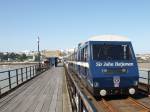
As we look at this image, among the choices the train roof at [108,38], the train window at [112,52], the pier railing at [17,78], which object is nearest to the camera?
the train window at [112,52]

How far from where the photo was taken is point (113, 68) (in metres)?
14.0

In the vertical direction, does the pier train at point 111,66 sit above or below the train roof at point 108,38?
below

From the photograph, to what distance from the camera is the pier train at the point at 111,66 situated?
13750 millimetres

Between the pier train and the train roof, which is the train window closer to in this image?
the pier train

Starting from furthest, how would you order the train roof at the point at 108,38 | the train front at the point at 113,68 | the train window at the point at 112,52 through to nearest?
the train roof at the point at 108,38
the train window at the point at 112,52
the train front at the point at 113,68

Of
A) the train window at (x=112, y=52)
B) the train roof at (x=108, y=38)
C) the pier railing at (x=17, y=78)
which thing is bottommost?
the pier railing at (x=17, y=78)

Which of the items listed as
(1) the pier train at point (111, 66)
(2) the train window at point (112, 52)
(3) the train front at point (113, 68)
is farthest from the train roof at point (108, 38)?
(2) the train window at point (112, 52)

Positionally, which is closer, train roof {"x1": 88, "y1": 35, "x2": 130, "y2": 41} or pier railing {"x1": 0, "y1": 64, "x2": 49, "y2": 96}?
train roof {"x1": 88, "y1": 35, "x2": 130, "y2": 41}

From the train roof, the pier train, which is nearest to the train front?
the pier train

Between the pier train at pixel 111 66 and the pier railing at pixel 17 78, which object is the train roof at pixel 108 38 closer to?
the pier train at pixel 111 66

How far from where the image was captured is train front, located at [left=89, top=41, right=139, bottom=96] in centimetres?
1374

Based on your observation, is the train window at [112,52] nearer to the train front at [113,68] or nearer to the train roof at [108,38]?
the train front at [113,68]

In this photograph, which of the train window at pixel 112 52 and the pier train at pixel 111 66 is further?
the train window at pixel 112 52

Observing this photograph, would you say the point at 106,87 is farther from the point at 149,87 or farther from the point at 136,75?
the point at 149,87
